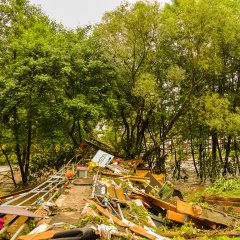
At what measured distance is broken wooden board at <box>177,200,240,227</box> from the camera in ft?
27.7

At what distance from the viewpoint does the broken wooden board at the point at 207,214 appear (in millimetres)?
8438

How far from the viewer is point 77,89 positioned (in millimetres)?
18703

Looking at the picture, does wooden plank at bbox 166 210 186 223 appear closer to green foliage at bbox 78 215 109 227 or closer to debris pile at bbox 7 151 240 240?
debris pile at bbox 7 151 240 240

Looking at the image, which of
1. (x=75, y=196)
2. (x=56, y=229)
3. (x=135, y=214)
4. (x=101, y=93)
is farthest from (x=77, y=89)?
(x=56, y=229)

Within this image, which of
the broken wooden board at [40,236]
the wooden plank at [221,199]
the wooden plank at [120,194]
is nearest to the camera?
the broken wooden board at [40,236]

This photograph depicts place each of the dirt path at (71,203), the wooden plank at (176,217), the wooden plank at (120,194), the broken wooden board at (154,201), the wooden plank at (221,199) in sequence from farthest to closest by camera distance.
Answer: the wooden plank at (221,199) → the wooden plank at (120,194) → the broken wooden board at (154,201) → the wooden plank at (176,217) → the dirt path at (71,203)

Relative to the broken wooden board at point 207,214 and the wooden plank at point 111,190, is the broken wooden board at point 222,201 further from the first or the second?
the wooden plank at point 111,190

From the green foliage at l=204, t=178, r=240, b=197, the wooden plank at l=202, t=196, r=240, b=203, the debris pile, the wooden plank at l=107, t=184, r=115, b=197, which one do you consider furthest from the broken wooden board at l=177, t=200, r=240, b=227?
the green foliage at l=204, t=178, r=240, b=197

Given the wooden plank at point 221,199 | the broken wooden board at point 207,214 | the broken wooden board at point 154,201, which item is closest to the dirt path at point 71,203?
the broken wooden board at point 154,201

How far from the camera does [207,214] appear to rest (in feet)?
28.3

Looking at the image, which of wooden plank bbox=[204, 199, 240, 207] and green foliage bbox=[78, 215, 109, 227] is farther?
wooden plank bbox=[204, 199, 240, 207]

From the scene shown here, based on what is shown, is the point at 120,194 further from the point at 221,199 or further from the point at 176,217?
the point at 221,199

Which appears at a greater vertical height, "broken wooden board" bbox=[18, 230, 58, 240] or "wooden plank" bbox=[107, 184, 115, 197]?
"wooden plank" bbox=[107, 184, 115, 197]

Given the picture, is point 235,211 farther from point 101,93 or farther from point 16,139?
point 16,139
